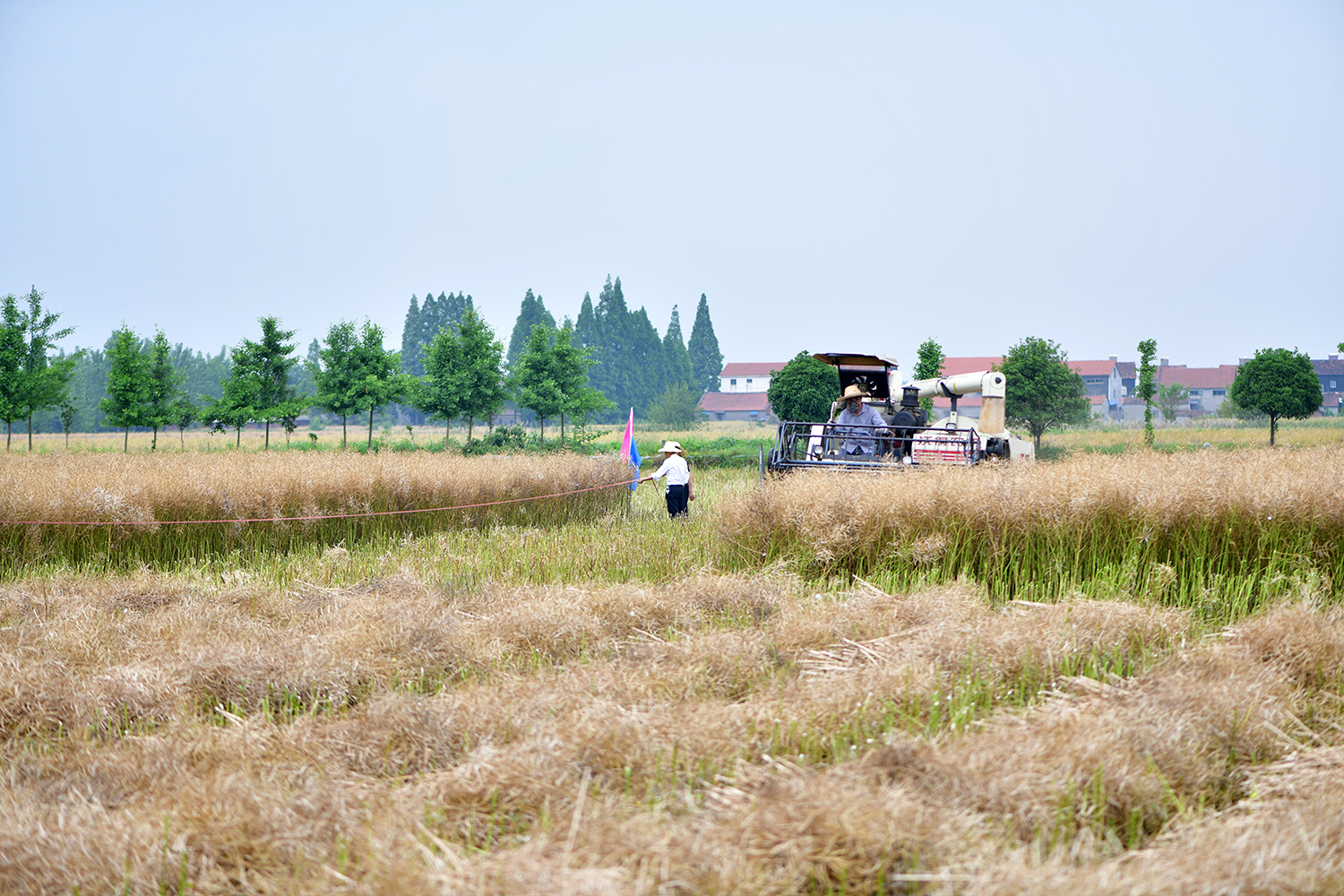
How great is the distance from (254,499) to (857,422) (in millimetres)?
7988

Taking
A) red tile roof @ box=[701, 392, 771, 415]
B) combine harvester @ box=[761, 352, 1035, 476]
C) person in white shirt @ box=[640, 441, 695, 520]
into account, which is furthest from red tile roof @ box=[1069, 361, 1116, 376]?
person in white shirt @ box=[640, 441, 695, 520]

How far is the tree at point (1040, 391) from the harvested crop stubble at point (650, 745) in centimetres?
3543

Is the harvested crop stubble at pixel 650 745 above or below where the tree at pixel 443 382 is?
below

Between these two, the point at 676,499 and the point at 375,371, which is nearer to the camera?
the point at 676,499

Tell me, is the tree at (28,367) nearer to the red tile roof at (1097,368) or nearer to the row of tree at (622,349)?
the row of tree at (622,349)

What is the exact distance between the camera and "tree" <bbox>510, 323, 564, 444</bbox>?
37219mm

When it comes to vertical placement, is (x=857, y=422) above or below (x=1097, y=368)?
below

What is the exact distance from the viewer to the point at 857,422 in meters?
12.7

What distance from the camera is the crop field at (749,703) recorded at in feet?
9.06

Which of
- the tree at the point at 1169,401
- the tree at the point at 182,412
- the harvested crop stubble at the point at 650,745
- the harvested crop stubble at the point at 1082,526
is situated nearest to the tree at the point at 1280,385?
the tree at the point at 1169,401

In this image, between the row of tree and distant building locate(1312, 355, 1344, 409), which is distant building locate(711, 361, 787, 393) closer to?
the row of tree

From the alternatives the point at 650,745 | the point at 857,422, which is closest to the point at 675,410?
the point at 857,422

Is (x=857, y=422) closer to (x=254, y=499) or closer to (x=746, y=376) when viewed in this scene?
(x=254, y=499)

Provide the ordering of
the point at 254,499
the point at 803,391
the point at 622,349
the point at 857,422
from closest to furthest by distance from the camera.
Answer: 1. the point at 254,499
2. the point at 857,422
3. the point at 803,391
4. the point at 622,349
